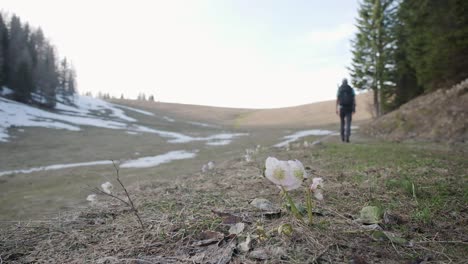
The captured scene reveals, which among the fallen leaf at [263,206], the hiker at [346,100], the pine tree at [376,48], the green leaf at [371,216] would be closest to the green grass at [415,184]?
the green leaf at [371,216]

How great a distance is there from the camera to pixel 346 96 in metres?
9.49

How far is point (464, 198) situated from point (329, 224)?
158 centimetres

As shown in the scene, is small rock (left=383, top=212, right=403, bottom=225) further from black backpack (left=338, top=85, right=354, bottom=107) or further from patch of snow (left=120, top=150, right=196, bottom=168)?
patch of snow (left=120, top=150, right=196, bottom=168)

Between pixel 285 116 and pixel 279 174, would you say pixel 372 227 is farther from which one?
pixel 285 116

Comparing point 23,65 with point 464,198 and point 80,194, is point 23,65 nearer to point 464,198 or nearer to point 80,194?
point 80,194

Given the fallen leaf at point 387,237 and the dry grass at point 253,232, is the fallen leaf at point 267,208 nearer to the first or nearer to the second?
the dry grass at point 253,232

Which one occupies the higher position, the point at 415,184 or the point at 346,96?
the point at 346,96

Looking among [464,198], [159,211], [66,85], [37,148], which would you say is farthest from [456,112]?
[66,85]

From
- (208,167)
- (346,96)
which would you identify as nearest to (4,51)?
(208,167)

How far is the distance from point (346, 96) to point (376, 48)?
1758 centimetres

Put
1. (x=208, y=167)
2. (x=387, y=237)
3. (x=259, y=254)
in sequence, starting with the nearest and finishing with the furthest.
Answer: (x=259, y=254)
(x=387, y=237)
(x=208, y=167)

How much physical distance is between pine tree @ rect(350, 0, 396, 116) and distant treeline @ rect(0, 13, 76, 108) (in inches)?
1737

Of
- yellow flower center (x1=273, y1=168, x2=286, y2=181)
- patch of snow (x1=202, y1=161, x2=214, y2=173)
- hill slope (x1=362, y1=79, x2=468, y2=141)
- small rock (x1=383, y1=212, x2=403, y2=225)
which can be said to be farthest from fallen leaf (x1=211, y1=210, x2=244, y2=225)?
hill slope (x1=362, y1=79, x2=468, y2=141)

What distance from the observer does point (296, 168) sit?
167 cm
